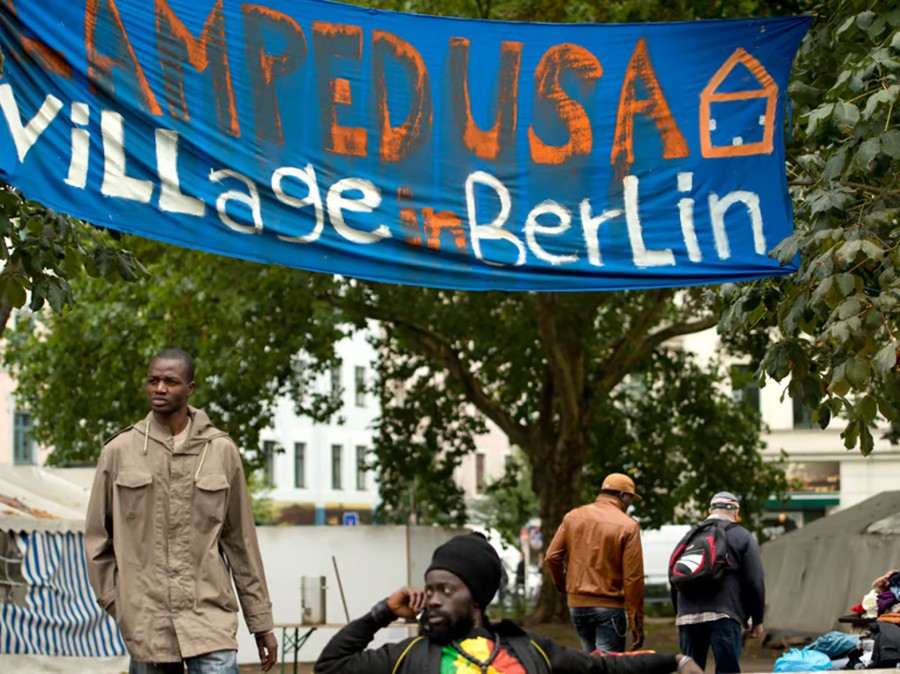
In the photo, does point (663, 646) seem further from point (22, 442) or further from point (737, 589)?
point (22, 442)

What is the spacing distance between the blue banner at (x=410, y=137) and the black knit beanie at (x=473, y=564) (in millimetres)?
2554

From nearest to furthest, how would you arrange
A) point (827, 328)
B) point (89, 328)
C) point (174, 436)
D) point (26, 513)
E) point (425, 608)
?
point (425, 608) < point (174, 436) < point (827, 328) < point (26, 513) < point (89, 328)

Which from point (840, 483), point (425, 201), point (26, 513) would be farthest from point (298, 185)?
point (840, 483)

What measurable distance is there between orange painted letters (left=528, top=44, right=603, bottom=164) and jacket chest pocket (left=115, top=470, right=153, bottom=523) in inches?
94.0

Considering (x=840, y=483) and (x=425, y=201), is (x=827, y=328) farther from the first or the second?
(x=840, y=483)

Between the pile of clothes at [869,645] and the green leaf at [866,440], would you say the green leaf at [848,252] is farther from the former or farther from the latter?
the pile of clothes at [869,645]

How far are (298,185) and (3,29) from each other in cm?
133

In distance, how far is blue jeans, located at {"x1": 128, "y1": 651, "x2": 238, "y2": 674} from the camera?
563 cm

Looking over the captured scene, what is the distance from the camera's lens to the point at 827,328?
22.5 feet

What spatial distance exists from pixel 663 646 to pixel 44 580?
10536mm

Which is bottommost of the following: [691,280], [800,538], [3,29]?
[800,538]

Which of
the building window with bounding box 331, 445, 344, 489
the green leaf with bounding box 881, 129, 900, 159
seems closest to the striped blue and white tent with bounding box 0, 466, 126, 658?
the green leaf with bounding box 881, 129, 900, 159

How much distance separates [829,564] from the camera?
22.2 metres

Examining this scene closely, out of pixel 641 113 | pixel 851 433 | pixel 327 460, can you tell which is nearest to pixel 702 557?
pixel 851 433
